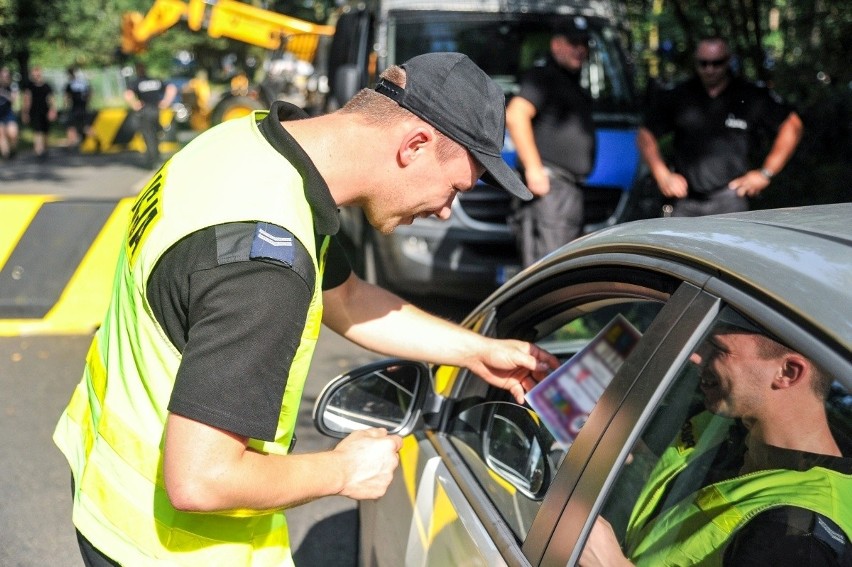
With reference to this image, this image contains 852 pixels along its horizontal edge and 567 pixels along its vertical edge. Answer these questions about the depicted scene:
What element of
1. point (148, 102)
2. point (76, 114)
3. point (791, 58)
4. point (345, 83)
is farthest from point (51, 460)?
point (76, 114)

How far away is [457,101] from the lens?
5.65ft

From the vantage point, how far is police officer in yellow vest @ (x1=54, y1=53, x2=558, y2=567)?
145cm

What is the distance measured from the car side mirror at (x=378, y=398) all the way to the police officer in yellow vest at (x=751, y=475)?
0.74m

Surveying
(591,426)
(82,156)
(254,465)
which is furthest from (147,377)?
(82,156)

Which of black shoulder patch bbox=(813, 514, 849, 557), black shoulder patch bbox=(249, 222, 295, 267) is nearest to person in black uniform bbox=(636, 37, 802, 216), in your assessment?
black shoulder patch bbox=(813, 514, 849, 557)

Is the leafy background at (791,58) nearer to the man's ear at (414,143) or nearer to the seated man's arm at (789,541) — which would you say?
the man's ear at (414,143)

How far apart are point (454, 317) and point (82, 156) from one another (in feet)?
47.3

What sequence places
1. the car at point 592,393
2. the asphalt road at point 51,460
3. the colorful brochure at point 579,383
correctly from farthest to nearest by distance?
the asphalt road at point 51,460 → the colorful brochure at point 579,383 → the car at point 592,393

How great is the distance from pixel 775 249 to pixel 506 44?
18.8 ft

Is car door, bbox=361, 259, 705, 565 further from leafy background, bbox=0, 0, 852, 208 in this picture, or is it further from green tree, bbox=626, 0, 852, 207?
green tree, bbox=626, 0, 852, 207

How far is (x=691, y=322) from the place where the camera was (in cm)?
144

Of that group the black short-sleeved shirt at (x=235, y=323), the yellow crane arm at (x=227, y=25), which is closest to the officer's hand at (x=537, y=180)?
the black short-sleeved shirt at (x=235, y=323)

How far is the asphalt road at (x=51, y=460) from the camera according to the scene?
361 centimetres

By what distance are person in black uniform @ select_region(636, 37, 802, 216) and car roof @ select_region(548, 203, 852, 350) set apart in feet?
12.8
